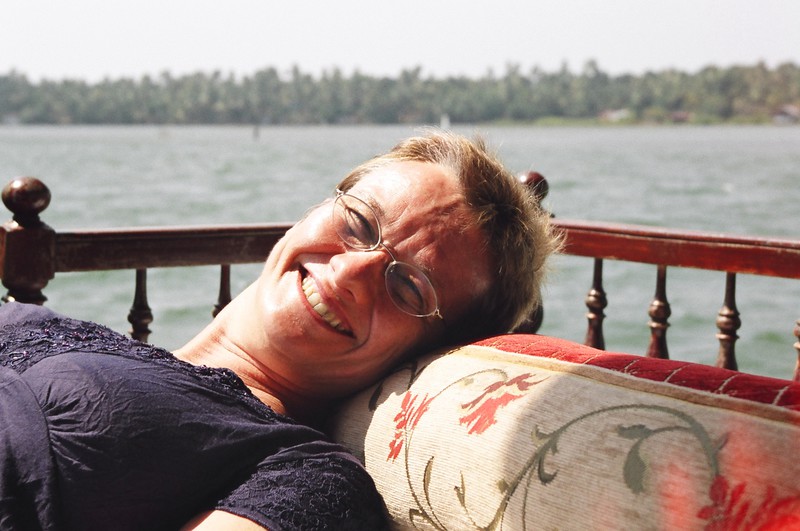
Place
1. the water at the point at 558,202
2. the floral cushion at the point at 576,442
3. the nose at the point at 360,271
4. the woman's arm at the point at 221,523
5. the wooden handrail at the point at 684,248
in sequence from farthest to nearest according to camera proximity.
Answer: the water at the point at 558,202, the wooden handrail at the point at 684,248, the nose at the point at 360,271, the woman's arm at the point at 221,523, the floral cushion at the point at 576,442

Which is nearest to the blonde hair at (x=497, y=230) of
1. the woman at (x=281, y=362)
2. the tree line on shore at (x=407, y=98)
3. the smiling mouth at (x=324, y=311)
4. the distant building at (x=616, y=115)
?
the woman at (x=281, y=362)

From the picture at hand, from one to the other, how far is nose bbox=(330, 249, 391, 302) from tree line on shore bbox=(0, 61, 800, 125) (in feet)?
167

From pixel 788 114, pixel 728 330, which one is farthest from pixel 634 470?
pixel 788 114

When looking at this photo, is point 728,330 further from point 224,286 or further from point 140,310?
point 140,310

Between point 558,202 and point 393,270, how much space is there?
25.8m

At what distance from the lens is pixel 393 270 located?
1567 millimetres

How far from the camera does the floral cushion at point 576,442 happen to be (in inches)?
38.4

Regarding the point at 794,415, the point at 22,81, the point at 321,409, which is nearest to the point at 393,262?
the point at 321,409

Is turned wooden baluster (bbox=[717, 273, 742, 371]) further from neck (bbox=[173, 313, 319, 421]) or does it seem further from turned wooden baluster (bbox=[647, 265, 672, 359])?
neck (bbox=[173, 313, 319, 421])

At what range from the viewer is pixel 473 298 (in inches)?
64.1

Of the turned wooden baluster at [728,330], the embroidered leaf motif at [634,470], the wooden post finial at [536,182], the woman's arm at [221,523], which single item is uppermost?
the wooden post finial at [536,182]

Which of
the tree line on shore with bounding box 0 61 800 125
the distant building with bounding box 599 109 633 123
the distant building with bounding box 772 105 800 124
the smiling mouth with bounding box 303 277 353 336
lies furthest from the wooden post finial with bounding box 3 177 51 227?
the distant building with bounding box 772 105 800 124

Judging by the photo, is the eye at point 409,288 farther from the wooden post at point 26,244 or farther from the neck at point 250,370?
the wooden post at point 26,244

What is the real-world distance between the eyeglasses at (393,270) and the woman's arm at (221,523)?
0.49 m
